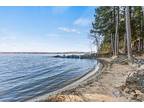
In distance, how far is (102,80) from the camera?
525cm

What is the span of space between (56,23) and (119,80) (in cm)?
125

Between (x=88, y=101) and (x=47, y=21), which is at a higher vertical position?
(x=47, y=21)

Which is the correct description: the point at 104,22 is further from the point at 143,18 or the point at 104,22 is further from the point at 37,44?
the point at 37,44

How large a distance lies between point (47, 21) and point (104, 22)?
4.03m

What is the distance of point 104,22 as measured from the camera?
8906mm

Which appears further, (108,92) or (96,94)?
(108,92)

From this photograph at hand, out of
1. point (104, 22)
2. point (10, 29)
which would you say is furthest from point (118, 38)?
point (10, 29)

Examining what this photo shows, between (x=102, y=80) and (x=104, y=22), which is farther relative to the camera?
(x=104, y=22)
